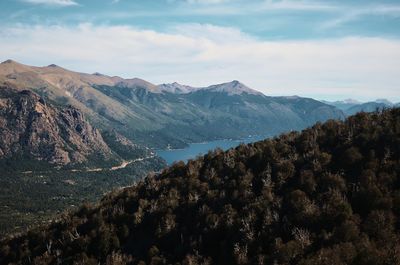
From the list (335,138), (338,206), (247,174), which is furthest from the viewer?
(335,138)

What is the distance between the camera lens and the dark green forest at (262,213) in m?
87.1

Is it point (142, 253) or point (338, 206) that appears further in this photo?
point (142, 253)

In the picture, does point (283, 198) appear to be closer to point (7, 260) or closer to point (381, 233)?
point (381, 233)

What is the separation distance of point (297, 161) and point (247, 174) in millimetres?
14244

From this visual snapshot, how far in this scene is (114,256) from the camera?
4151 inches

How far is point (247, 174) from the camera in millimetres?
129000

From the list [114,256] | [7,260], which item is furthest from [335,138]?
[7,260]

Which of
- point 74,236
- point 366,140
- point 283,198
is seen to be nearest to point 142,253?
point 74,236

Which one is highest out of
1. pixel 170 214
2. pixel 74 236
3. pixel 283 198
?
pixel 283 198

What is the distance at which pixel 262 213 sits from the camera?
10625cm

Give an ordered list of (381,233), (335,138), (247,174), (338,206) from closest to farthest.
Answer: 1. (381,233)
2. (338,206)
3. (247,174)
4. (335,138)

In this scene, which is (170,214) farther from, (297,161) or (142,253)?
(297,161)

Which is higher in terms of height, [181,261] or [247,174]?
[247,174]

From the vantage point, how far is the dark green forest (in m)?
87.1
